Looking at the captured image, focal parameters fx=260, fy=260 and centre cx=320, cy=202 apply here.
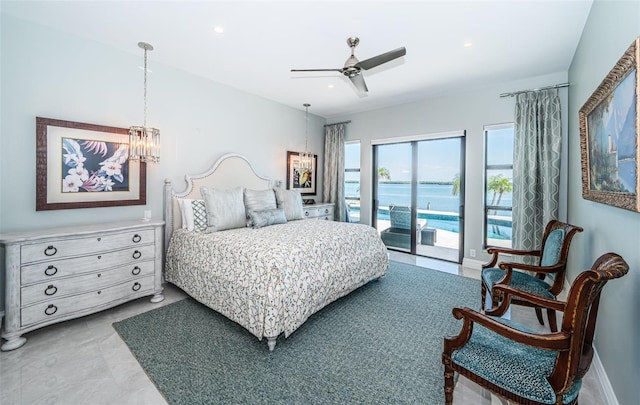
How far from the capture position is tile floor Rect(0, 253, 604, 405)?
170cm

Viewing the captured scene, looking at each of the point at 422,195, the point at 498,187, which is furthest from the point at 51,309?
the point at 498,187

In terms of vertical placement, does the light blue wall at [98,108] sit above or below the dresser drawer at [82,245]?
above

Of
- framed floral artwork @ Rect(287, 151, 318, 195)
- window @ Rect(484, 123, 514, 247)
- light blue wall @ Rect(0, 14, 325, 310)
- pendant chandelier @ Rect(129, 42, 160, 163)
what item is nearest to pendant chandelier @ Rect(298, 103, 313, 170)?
framed floral artwork @ Rect(287, 151, 318, 195)

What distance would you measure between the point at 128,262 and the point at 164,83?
7.63ft

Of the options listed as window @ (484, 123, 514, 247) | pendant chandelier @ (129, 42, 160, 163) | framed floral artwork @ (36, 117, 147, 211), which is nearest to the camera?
framed floral artwork @ (36, 117, 147, 211)

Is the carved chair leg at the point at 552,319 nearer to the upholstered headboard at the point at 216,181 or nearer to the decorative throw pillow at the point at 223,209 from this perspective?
Answer: the decorative throw pillow at the point at 223,209

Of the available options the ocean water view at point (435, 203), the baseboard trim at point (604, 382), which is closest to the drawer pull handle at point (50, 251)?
the baseboard trim at point (604, 382)

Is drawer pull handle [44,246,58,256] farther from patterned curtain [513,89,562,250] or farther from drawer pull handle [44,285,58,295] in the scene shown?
patterned curtain [513,89,562,250]

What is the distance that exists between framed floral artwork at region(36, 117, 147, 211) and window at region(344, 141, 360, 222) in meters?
3.87

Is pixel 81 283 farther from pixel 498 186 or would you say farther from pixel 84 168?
pixel 498 186

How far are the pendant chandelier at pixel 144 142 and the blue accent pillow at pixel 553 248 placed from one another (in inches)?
170

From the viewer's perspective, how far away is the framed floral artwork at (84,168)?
8.60 ft

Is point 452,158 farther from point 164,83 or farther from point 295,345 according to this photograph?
point 164,83

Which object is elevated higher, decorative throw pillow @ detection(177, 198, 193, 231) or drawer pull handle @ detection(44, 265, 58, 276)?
decorative throw pillow @ detection(177, 198, 193, 231)
